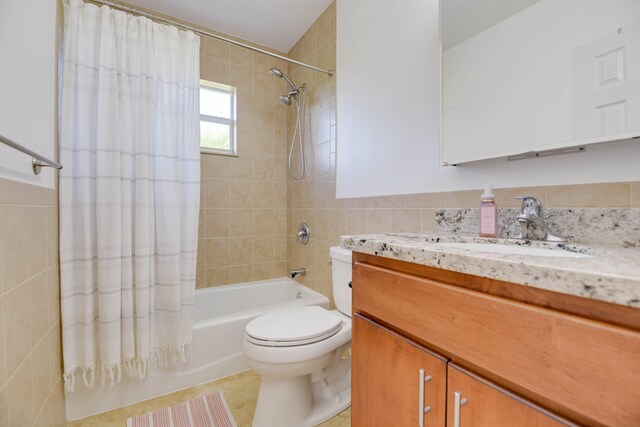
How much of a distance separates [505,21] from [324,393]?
1.79m

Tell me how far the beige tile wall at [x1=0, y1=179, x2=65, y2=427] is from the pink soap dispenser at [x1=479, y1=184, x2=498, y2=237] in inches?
55.0

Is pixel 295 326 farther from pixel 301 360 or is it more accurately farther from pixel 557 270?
pixel 557 270

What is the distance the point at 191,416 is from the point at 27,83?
5.04 feet

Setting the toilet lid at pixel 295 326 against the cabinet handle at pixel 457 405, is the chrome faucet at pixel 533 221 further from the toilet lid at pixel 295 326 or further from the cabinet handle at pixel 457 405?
the toilet lid at pixel 295 326

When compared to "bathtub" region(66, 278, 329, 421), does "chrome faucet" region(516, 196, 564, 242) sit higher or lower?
higher

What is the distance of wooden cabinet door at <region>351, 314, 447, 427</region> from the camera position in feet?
1.94

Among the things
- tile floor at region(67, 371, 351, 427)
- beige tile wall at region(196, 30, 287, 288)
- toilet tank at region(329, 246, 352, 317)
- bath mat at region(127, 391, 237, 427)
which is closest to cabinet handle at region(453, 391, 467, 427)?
toilet tank at region(329, 246, 352, 317)

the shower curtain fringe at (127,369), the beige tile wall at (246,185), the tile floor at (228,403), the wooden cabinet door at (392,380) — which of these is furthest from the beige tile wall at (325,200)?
the shower curtain fringe at (127,369)

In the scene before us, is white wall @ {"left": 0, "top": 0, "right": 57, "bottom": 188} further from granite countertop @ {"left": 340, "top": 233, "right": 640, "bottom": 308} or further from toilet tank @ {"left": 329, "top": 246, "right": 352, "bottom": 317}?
toilet tank @ {"left": 329, "top": 246, "right": 352, "bottom": 317}

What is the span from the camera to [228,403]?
1439 mm

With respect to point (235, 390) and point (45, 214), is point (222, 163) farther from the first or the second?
point (235, 390)

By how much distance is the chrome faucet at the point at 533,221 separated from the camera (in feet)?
2.74

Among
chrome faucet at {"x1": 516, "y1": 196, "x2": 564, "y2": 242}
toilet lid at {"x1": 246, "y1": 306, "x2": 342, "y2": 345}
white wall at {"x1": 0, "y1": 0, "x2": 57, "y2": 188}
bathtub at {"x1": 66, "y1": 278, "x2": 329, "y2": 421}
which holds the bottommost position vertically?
bathtub at {"x1": 66, "y1": 278, "x2": 329, "y2": 421}

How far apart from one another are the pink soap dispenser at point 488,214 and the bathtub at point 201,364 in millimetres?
1260
